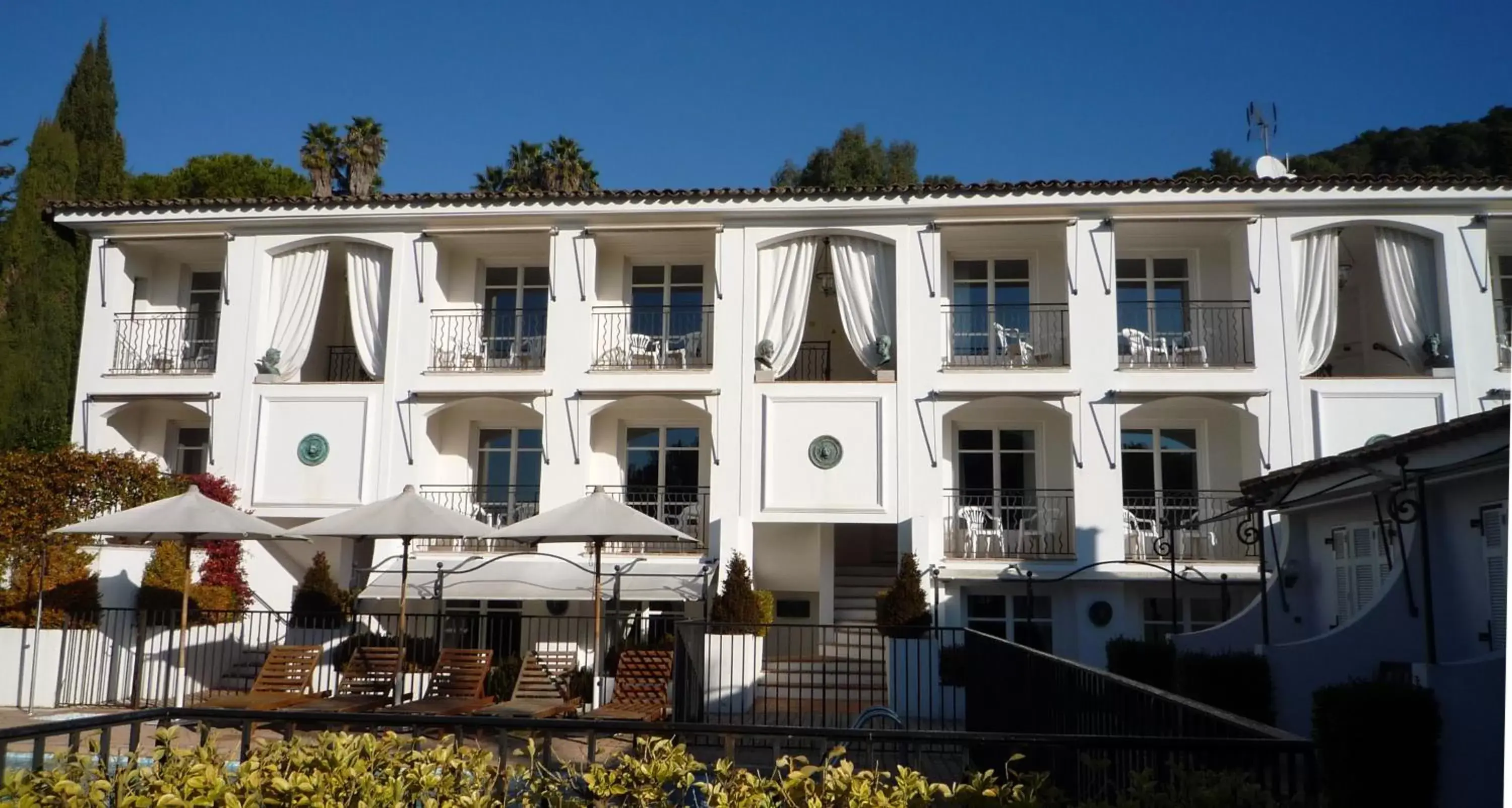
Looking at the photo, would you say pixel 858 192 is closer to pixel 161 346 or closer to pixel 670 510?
pixel 670 510

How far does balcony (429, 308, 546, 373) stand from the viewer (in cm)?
2153

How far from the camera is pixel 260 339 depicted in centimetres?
2169

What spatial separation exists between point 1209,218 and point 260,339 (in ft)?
56.6

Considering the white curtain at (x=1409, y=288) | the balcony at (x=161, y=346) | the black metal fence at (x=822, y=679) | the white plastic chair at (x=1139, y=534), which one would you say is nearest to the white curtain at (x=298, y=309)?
the balcony at (x=161, y=346)

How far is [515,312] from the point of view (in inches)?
849

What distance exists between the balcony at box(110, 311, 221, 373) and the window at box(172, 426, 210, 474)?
1397 millimetres

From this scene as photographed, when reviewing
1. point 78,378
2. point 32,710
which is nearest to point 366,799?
point 32,710

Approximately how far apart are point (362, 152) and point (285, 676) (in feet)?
75.3

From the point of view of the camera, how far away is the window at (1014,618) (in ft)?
63.7

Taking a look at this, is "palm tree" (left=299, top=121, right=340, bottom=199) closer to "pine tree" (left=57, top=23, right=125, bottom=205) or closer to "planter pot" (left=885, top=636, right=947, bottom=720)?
"pine tree" (left=57, top=23, right=125, bottom=205)

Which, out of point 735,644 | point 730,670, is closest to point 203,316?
point 735,644

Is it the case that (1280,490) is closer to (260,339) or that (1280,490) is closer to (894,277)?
(894,277)

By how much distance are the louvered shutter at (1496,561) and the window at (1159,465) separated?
1082 centimetres

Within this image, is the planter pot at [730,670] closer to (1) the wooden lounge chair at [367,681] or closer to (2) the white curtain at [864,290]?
(1) the wooden lounge chair at [367,681]
